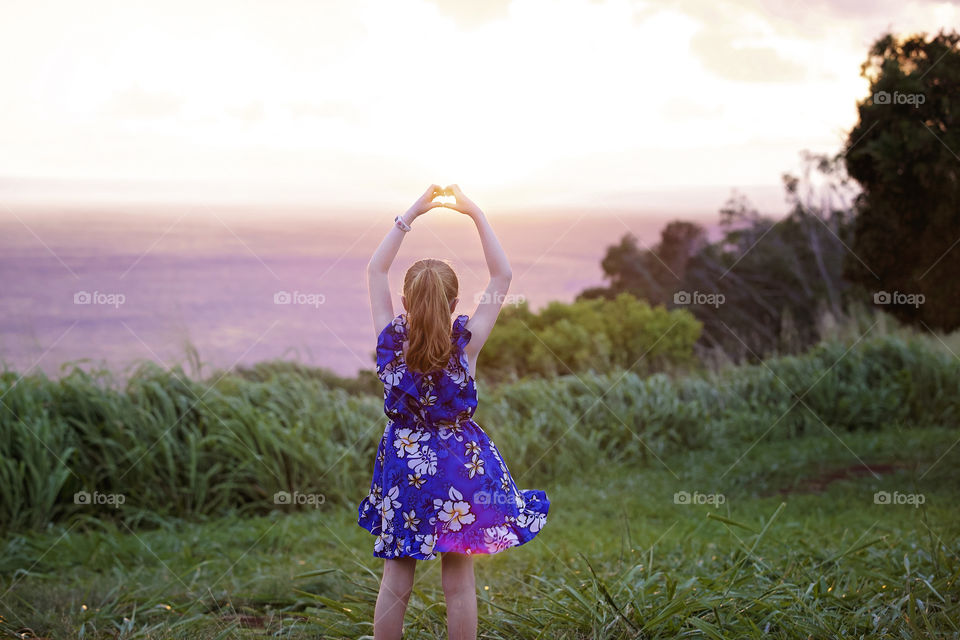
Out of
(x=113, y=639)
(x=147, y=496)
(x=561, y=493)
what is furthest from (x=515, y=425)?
(x=113, y=639)

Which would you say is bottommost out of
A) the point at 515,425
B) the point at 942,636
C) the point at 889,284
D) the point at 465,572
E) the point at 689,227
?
the point at 942,636

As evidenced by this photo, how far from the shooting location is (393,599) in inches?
115

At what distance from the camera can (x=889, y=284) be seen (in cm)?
705

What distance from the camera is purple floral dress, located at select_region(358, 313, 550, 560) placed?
2916mm

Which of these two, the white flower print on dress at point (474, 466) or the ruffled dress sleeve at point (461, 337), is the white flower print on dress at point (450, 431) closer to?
the white flower print on dress at point (474, 466)

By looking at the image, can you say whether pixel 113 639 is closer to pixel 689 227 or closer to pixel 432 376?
pixel 432 376

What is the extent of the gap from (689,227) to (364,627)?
13455mm

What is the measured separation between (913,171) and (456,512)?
197 inches

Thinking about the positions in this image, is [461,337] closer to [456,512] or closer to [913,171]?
[456,512]

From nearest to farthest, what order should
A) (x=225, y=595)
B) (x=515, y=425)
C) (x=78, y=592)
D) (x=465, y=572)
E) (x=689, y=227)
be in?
1. (x=465, y=572)
2. (x=225, y=595)
3. (x=78, y=592)
4. (x=515, y=425)
5. (x=689, y=227)

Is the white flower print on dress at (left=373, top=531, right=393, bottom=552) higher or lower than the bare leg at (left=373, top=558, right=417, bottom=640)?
higher

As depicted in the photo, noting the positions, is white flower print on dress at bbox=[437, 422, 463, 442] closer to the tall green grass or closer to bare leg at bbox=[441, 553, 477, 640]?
bare leg at bbox=[441, 553, 477, 640]

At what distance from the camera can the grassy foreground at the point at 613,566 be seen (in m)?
3.30

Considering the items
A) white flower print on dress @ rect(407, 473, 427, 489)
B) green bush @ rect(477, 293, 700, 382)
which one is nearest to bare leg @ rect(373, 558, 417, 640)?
white flower print on dress @ rect(407, 473, 427, 489)
